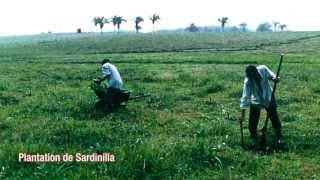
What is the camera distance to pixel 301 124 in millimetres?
19109

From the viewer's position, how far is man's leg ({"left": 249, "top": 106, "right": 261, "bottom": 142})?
1609 cm

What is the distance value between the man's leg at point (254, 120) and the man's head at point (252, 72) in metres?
1.08

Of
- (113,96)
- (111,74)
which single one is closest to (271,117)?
(113,96)

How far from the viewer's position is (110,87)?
2180cm

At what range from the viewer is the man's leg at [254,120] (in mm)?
16094

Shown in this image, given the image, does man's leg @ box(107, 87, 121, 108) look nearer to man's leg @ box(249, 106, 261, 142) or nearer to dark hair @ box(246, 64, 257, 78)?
man's leg @ box(249, 106, 261, 142)

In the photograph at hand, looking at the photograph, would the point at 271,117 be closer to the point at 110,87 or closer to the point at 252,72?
the point at 252,72

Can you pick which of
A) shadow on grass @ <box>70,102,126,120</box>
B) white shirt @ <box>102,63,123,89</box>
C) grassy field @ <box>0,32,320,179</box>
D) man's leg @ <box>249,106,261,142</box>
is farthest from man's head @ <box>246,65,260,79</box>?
white shirt @ <box>102,63,123,89</box>

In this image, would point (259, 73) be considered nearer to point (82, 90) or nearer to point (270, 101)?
point (270, 101)

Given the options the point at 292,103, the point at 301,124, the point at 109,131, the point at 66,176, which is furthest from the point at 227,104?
the point at 66,176

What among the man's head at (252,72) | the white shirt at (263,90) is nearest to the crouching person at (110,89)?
the white shirt at (263,90)

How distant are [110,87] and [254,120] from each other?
755 centimetres

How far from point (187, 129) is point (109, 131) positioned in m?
2.83

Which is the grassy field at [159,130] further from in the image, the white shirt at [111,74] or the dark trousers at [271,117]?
the white shirt at [111,74]
